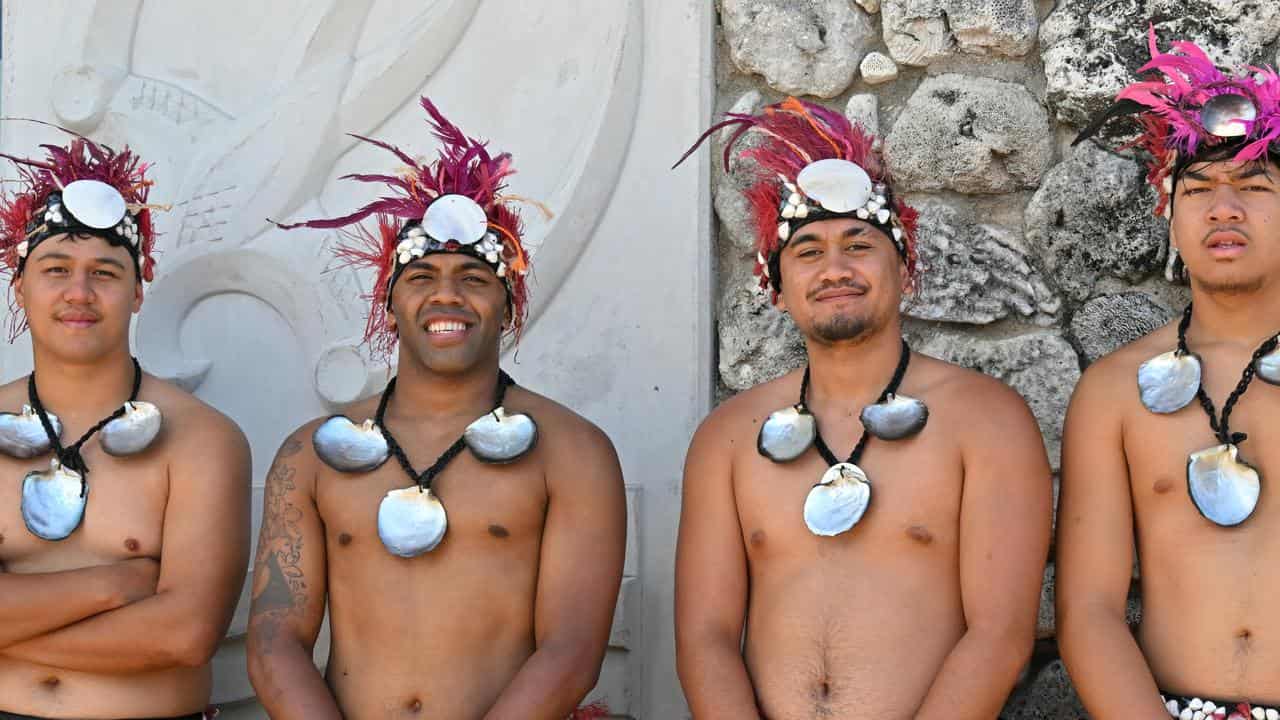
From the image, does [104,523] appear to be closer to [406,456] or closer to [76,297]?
[76,297]

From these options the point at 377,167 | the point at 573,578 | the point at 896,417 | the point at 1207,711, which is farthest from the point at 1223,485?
the point at 377,167

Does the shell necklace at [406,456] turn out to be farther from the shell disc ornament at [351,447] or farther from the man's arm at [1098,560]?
A: the man's arm at [1098,560]

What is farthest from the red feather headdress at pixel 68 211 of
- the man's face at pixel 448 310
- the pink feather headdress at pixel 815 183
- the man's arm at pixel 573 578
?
the pink feather headdress at pixel 815 183

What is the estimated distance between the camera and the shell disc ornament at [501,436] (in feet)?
13.1

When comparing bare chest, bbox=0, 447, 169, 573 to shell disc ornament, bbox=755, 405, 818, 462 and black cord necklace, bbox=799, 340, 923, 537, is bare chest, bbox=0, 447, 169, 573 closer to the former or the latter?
shell disc ornament, bbox=755, 405, 818, 462

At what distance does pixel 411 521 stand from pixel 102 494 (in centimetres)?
83

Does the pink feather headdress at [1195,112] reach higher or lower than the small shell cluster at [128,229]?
higher

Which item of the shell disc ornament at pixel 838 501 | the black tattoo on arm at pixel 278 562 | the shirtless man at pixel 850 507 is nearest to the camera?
the shirtless man at pixel 850 507

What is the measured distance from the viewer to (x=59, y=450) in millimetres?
4133

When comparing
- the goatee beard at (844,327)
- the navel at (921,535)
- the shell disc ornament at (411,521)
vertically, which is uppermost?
the goatee beard at (844,327)

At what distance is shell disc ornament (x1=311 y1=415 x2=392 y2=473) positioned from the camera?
4.02m

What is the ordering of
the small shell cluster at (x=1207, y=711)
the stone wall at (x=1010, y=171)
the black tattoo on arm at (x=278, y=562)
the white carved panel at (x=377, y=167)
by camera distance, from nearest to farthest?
the small shell cluster at (x=1207, y=711)
the black tattoo on arm at (x=278, y=562)
the stone wall at (x=1010, y=171)
the white carved panel at (x=377, y=167)

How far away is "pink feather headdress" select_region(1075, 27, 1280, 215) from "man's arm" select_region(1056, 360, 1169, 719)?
1.74ft

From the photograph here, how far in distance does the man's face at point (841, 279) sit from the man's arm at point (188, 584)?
1.49 meters
